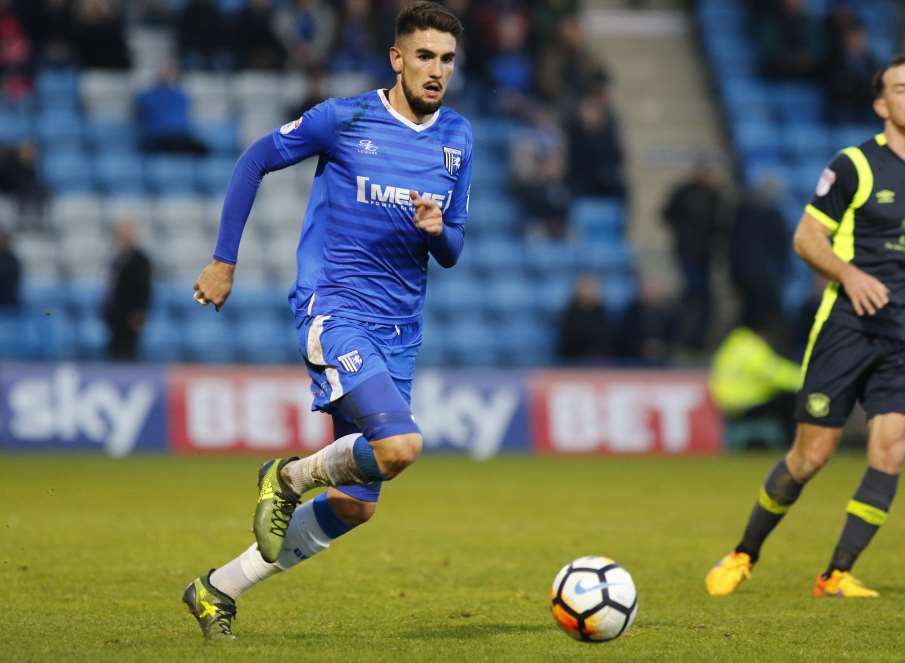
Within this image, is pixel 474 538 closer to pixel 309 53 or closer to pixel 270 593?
pixel 270 593

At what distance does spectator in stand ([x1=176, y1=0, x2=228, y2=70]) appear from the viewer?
20.2 metres

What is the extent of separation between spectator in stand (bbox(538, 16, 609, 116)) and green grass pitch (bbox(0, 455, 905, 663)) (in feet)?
21.8

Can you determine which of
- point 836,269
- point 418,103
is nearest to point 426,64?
point 418,103

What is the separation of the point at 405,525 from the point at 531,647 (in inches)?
200

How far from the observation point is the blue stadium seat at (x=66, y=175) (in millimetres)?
19734

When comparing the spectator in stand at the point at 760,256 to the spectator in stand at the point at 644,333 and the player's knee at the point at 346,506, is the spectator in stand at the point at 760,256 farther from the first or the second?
the player's knee at the point at 346,506

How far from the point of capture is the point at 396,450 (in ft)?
20.4

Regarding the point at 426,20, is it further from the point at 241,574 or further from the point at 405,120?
the point at 241,574

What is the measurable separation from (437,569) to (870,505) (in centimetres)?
239

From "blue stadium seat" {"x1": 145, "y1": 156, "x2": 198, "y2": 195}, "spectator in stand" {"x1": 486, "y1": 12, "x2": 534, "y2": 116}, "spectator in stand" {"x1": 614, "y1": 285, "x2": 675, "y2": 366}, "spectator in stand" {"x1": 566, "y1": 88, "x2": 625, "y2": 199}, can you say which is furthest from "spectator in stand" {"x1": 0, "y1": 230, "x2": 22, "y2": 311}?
"spectator in stand" {"x1": 566, "y1": 88, "x2": 625, "y2": 199}

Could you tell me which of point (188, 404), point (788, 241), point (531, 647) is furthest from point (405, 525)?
point (788, 241)

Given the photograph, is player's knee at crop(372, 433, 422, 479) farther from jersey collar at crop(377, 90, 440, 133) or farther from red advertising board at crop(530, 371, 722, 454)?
red advertising board at crop(530, 371, 722, 454)

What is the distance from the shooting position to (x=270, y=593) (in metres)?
8.16

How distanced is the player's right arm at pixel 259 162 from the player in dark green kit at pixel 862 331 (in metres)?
2.66
